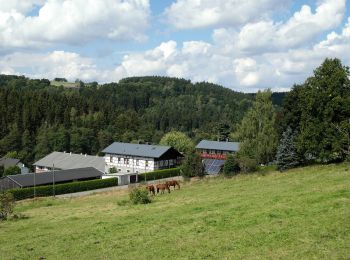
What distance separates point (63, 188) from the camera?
212 feet

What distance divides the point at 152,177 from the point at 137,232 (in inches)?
2256

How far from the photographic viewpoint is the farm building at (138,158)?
3391 inches

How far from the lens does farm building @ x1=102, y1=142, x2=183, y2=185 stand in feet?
283

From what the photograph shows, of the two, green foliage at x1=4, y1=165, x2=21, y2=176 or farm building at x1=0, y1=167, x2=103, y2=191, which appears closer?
farm building at x1=0, y1=167, x2=103, y2=191

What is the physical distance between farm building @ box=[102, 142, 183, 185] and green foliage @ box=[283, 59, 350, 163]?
149 ft

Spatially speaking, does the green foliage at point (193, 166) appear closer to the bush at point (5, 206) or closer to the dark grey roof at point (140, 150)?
the dark grey roof at point (140, 150)

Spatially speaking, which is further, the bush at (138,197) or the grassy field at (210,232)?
the bush at (138,197)

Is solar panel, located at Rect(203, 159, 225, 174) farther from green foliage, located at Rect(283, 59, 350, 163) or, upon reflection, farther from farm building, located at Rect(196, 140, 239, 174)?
green foliage, located at Rect(283, 59, 350, 163)

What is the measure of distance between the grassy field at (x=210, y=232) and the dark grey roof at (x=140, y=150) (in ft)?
192

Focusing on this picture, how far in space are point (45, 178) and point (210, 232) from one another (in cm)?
5555

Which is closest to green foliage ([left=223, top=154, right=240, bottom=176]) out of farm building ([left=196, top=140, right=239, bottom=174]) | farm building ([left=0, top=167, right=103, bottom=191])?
farm building ([left=196, top=140, right=239, bottom=174])

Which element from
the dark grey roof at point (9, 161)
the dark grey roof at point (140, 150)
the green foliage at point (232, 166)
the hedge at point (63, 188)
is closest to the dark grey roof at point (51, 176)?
the hedge at point (63, 188)

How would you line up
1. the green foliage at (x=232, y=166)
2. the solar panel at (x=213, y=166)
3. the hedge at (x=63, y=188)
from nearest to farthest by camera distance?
the hedge at (x=63, y=188) < the green foliage at (x=232, y=166) < the solar panel at (x=213, y=166)

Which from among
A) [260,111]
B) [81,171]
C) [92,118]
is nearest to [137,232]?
[260,111]
